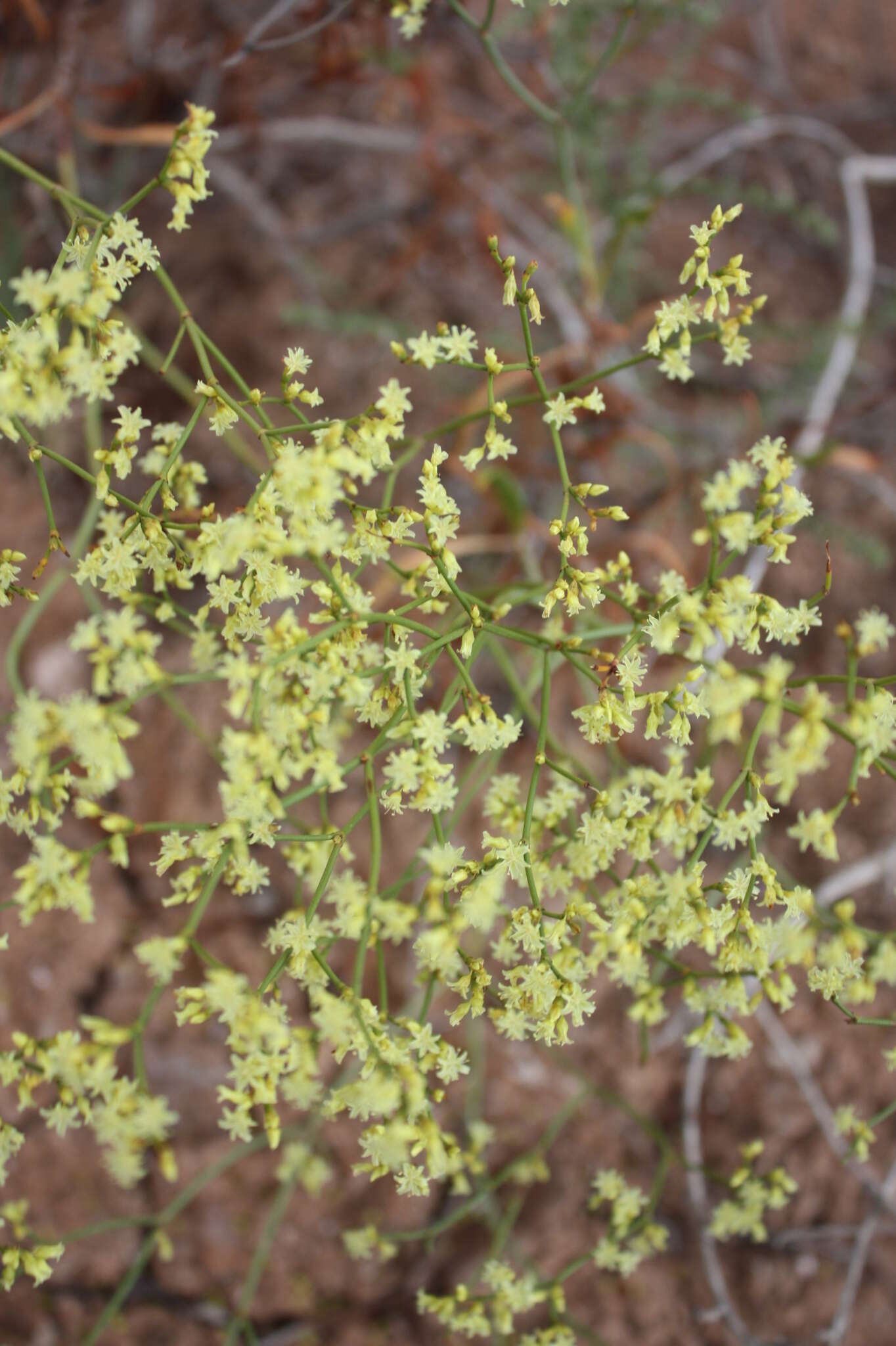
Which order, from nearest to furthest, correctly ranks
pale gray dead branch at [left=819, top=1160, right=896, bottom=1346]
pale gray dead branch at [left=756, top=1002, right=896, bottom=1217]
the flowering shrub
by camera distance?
1. the flowering shrub
2. pale gray dead branch at [left=819, top=1160, right=896, bottom=1346]
3. pale gray dead branch at [left=756, top=1002, right=896, bottom=1217]

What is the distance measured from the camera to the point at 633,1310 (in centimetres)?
209

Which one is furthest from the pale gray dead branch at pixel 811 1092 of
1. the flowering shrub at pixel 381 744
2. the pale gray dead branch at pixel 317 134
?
the pale gray dead branch at pixel 317 134

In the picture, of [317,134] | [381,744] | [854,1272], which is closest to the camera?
[381,744]

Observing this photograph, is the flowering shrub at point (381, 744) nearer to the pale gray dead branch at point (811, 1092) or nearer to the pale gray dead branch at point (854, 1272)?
the pale gray dead branch at point (854, 1272)

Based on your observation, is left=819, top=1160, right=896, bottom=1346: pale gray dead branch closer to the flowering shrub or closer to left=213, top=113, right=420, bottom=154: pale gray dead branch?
the flowering shrub

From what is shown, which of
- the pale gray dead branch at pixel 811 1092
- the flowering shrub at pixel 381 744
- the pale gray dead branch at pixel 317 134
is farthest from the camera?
the pale gray dead branch at pixel 317 134

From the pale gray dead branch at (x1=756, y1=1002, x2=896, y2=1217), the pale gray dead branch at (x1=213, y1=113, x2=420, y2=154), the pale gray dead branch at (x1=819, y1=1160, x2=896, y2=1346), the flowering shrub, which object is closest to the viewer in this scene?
the flowering shrub

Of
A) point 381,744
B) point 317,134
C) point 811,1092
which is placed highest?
point 317,134

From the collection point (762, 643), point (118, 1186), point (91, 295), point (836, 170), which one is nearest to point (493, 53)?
point (91, 295)

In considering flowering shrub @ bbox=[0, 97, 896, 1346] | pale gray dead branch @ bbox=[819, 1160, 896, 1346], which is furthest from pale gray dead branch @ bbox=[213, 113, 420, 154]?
pale gray dead branch @ bbox=[819, 1160, 896, 1346]

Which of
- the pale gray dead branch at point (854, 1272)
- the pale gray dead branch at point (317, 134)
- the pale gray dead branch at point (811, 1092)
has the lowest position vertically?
the pale gray dead branch at point (854, 1272)

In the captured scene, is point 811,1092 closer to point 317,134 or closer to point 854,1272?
point 854,1272

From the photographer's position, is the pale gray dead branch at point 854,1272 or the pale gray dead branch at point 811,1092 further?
the pale gray dead branch at point 811,1092

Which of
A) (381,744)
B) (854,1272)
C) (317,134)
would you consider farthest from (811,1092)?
(317,134)
